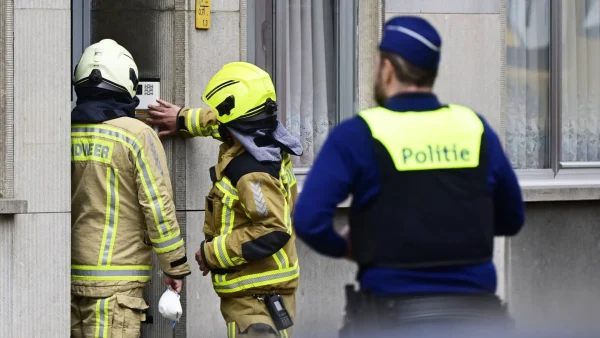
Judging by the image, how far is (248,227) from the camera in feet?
19.3

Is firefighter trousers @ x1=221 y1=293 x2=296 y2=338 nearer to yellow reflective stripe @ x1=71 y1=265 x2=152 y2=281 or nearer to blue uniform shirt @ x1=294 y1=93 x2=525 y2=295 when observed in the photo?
yellow reflective stripe @ x1=71 y1=265 x2=152 y2=281

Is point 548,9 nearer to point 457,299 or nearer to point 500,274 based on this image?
point 500,274

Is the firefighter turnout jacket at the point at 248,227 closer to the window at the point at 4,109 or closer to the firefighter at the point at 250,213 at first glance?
the firefighter at the point at 250,213

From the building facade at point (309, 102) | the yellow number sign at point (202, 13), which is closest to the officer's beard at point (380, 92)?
the building facade at point (309, 102)

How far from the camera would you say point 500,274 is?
8398 mm

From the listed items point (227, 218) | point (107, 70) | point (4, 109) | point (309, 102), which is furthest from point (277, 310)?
point (309, 102)

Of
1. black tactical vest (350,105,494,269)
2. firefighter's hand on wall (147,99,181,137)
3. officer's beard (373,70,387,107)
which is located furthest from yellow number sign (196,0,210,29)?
black tactical vest (350,105,494,269)

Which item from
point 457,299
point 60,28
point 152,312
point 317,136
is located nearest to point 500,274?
point 317,136

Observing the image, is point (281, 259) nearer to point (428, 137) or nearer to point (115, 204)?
point (115, 204)

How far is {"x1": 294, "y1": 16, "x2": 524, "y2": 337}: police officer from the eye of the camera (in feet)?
11.2

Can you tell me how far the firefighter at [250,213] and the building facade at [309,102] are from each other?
83 centimetres

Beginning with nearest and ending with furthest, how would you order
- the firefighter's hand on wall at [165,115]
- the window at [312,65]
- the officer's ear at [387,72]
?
the officer's ear at [387,72] < the firefighter's hand on wall at [165,115] < the window at [312,65]

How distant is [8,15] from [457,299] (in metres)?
3.60

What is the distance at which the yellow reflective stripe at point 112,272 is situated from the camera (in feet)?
19.2
